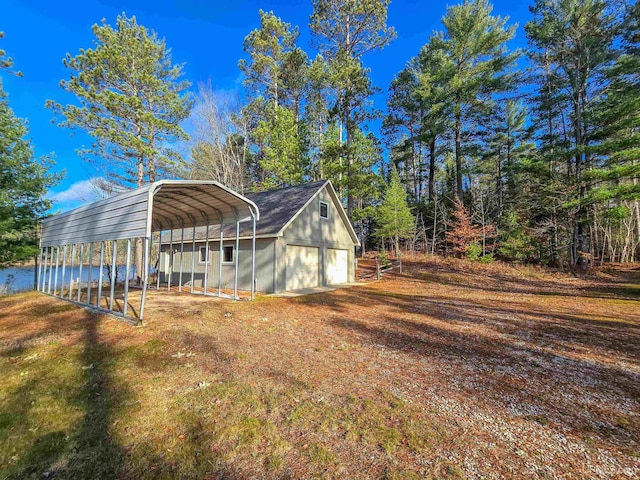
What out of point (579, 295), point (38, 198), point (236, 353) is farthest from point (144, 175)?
point (579, 295)

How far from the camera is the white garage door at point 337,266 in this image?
1480 centimetres

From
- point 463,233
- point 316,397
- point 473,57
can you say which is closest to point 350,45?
point 473,57

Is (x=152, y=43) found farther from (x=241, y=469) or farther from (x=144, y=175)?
(x=241, y=469)

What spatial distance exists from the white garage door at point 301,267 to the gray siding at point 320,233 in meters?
0.32

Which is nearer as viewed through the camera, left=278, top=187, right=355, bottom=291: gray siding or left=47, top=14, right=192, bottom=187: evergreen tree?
left=278, top=187, right=355, bottom=291: gray siding

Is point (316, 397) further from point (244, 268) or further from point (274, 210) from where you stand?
point (274, 210)

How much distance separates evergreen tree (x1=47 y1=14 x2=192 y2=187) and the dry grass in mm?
10747

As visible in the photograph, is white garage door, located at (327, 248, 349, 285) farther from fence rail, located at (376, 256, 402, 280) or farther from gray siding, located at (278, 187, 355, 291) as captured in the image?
fence rail, located at (376, 256, 402, 280)

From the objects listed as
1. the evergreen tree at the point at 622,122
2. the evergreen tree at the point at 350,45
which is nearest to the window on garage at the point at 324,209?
the evergreen tree at the point at 350,45

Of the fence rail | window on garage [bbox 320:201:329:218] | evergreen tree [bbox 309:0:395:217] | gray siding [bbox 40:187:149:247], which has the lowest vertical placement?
the fence rail

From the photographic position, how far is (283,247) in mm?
11766

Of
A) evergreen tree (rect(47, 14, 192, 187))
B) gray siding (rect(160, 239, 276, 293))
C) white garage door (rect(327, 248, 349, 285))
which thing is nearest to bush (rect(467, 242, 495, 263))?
white garage door (rect(327, 248, 349, 285))

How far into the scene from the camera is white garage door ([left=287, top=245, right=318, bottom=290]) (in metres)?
12.4

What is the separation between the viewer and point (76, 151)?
14.9m
